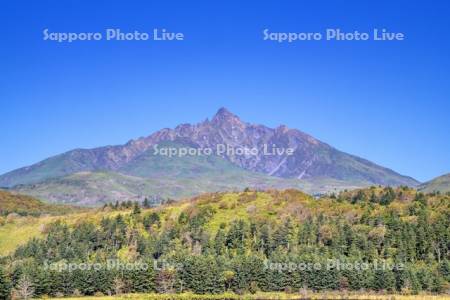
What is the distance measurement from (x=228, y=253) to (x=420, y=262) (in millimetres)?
59823

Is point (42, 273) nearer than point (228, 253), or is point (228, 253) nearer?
point (42, 273)

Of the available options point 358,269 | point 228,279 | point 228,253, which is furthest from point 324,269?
point 228,253

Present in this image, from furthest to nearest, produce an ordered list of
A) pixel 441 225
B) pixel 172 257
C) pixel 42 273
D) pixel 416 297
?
pixel 441 225 → pixel 172 257 → pixel 42 273 → pixel 416 297

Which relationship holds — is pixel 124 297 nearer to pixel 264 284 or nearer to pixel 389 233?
pixel 264 284

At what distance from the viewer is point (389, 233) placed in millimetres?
195500

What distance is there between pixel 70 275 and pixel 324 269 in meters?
69.2

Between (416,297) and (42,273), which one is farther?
(42,273)

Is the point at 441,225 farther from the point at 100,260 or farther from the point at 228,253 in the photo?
the point at 100,260

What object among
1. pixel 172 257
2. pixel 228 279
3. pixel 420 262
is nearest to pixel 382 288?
pixel 420 262

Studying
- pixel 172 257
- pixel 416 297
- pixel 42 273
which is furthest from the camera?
pixel 172 257

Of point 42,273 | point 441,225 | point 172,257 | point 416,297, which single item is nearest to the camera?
point 416,297

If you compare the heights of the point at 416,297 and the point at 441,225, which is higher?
the point at 441,225

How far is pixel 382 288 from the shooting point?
16075cm

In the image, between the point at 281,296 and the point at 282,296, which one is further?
the point at 282,296
